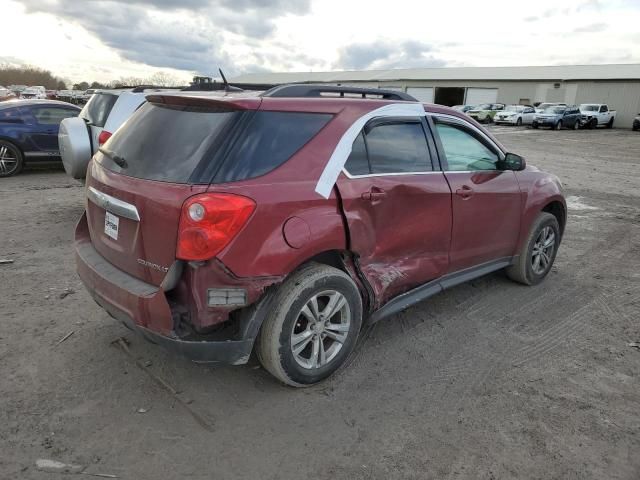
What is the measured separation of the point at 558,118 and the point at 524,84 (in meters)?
14.1

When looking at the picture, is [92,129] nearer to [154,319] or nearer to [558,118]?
[154,319]

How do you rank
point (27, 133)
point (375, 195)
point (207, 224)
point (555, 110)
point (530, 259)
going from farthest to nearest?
point (555, 110)
point (27, 133)
point (530, 259)
point (375, 195)
point (207, 224)

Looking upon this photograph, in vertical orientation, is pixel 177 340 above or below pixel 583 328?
above

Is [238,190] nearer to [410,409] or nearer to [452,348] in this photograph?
[410,409]

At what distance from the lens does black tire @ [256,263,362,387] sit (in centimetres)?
285

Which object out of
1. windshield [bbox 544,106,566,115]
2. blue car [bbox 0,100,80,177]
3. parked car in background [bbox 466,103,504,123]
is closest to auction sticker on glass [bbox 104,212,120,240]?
blue car [bbox 0,100,80,177]

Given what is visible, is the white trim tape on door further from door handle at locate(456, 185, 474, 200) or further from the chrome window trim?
the chrome window trim

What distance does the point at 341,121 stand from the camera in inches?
124

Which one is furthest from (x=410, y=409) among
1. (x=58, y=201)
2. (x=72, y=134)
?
(x=58, y=201)

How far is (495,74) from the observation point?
49875mm

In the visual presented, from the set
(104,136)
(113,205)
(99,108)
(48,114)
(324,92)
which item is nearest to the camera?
(113,205)

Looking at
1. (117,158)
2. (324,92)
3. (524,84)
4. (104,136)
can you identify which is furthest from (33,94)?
(524,84)

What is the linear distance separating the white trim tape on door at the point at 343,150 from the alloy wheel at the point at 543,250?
7.57 feet

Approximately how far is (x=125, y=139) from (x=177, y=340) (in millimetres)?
1374
